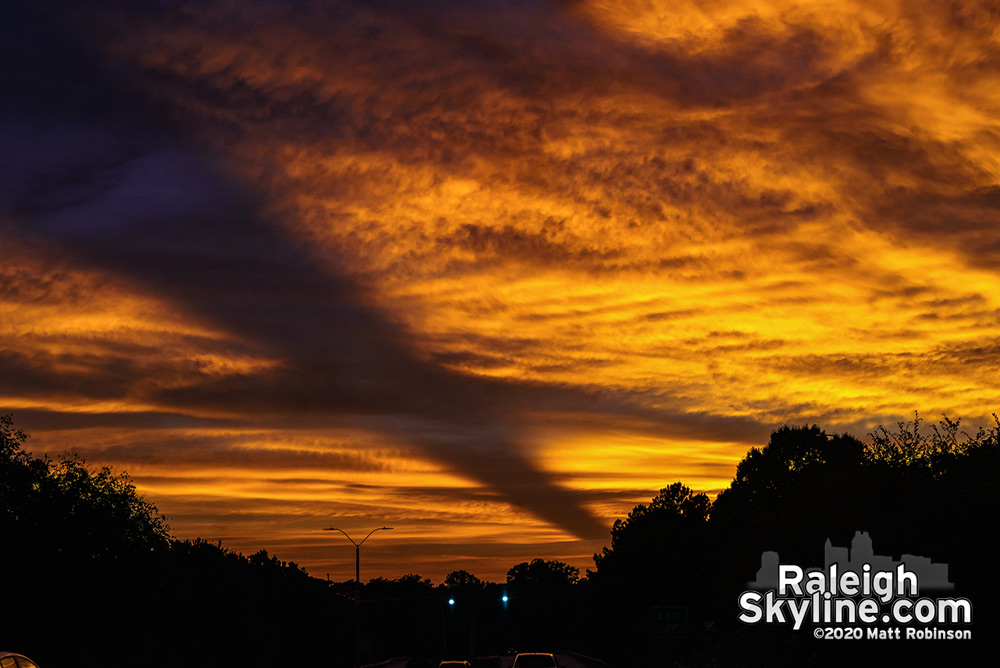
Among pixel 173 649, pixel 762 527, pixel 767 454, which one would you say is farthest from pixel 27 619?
pixel 767 454

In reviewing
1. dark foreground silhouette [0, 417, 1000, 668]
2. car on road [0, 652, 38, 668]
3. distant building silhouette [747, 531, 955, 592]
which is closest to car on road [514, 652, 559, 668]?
dark foreground silhouette [0, 417, 1000, 668]

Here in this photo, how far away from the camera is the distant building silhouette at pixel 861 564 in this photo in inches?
1394

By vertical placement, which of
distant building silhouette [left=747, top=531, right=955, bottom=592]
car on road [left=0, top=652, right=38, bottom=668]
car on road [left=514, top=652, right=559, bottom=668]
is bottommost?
car on road [left=514, top=652, right=559, bottom=668]

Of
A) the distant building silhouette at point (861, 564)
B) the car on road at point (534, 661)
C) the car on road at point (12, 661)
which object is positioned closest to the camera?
the car on road at point (12, 661)

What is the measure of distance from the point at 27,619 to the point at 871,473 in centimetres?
4162

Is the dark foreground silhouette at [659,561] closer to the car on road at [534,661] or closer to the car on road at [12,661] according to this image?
the car on road at [534,661]

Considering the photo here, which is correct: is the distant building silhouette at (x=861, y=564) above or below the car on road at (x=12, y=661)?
Result: above

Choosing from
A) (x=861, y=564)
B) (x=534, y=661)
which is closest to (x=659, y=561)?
(x=534, y=661)

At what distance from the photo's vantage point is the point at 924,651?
113 ft

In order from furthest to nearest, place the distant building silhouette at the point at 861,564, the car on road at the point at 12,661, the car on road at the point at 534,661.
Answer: the car on road at the point at 534,661 → the distant building silhouette at the point at 861,564 → the car on road at the point at 12,661

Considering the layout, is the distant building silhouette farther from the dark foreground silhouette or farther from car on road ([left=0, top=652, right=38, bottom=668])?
car on road ([left=0, top=652, right=38, bottom=668])

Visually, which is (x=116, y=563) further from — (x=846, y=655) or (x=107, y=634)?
(x=846, y=655)

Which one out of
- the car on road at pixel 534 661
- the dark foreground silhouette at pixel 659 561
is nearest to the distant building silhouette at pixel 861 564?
the dark foreground silhouette at pixel 659 561

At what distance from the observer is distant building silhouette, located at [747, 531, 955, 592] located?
35.4 metres
